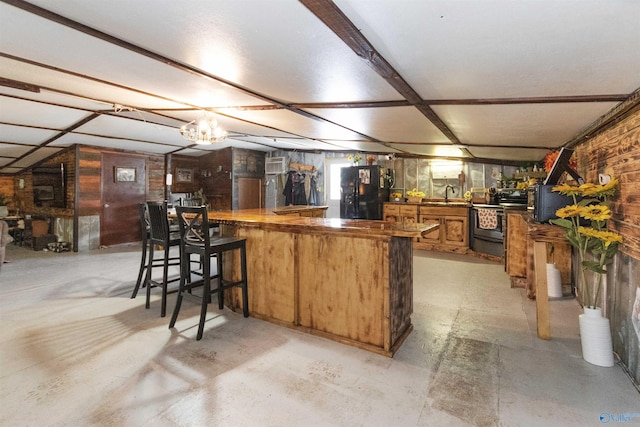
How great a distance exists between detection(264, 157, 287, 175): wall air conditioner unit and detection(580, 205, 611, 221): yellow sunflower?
692 cm

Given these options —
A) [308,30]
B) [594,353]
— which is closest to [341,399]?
[594,353]

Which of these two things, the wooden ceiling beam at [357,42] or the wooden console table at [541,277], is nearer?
the wooden ceiling beam at [357,42]

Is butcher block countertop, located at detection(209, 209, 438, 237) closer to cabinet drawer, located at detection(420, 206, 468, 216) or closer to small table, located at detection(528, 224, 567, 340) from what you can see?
small table, located at detection(528, 224, 567, 340)

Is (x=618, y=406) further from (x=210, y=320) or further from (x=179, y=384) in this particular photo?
(x=210, y=320)

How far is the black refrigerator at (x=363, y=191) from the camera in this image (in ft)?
23.0

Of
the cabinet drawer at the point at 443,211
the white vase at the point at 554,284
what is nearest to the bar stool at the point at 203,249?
the white vase at the point at 554,284

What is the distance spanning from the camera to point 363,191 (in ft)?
23.3

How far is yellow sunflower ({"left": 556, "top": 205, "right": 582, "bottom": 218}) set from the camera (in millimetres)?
2270

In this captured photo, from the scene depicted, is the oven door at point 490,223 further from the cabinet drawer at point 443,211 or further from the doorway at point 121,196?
the doorway at point 121,196

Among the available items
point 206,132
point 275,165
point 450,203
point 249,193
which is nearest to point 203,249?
point 206,132

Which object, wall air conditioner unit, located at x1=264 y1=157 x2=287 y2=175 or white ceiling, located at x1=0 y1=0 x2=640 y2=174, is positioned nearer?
white ceiling, located at x1=0 y1=0 x2=640 y2=174

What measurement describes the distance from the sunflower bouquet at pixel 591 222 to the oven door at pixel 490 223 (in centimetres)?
298

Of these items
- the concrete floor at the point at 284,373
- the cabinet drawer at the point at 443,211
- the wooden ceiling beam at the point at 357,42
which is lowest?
the concrete floor at the point at 284,373

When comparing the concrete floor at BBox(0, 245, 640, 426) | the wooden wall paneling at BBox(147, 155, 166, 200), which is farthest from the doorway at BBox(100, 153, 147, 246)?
the concrete floor at BBox(0, 245, 640, 426)
